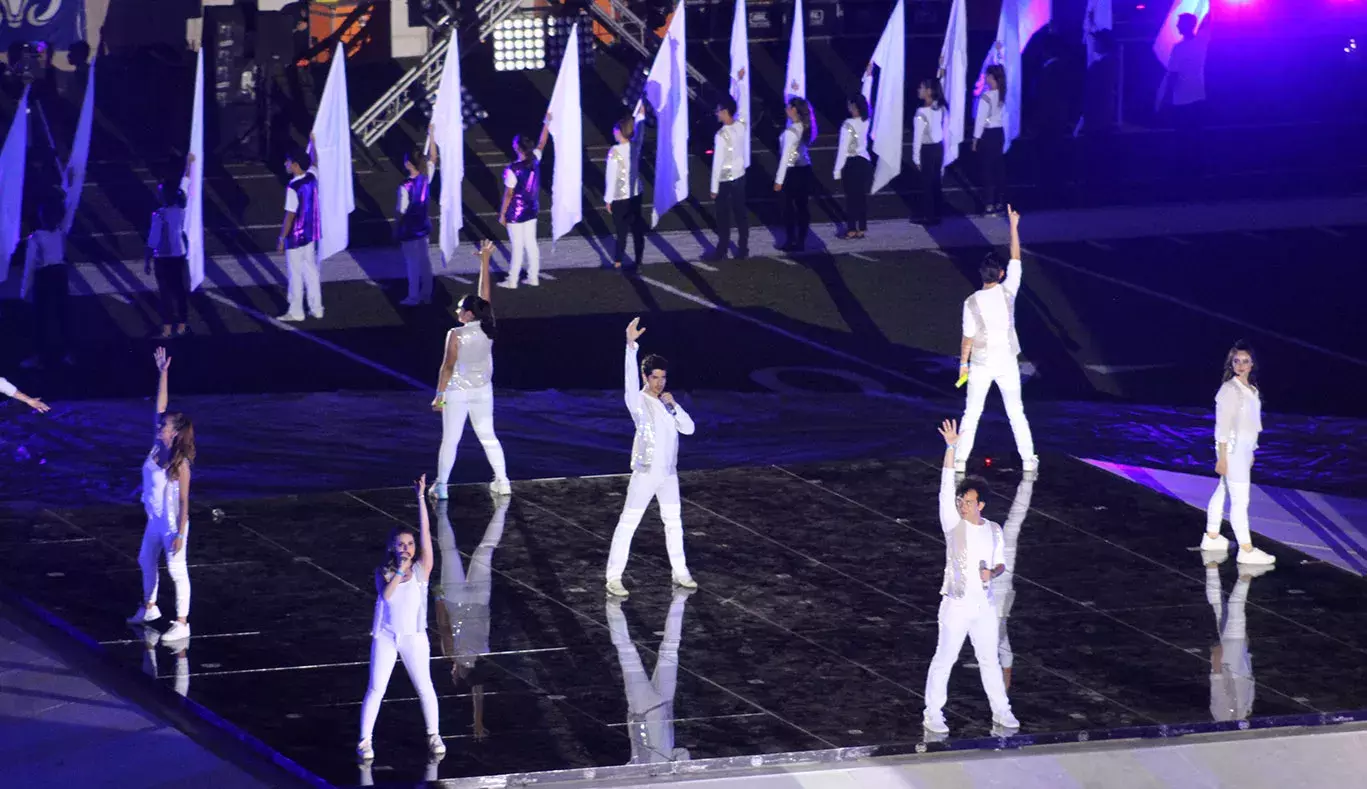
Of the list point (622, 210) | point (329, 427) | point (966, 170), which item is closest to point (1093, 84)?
point (966, 170)

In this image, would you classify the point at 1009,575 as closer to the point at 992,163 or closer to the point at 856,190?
the point at 856,190

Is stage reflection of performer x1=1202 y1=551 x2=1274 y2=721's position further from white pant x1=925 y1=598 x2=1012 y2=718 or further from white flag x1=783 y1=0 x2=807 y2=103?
white flag x1=783 y1=0 x2=807 y2=103

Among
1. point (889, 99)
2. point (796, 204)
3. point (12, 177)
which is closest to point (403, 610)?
point (12, 177)

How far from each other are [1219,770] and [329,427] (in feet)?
32.9

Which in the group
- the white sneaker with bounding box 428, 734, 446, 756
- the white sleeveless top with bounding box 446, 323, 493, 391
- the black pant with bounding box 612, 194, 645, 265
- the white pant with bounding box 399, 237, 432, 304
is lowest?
the white sneaker with bounding box 428, 734, 446, 756

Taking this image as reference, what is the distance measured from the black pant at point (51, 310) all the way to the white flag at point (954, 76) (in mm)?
10461

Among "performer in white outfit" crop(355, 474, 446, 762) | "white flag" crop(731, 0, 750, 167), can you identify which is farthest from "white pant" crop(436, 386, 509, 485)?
"white flag" crop(731, 0, 750, 167)

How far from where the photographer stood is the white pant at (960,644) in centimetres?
1151

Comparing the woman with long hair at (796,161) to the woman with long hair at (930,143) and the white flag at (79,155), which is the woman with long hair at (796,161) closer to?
the woman with long hair at (930,143)

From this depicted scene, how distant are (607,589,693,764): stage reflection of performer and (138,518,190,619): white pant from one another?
2.81 m

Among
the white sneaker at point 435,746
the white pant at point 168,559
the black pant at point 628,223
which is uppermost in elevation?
the black pant at point 628,223

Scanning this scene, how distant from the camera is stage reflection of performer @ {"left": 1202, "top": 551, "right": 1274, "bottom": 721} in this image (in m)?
12.5

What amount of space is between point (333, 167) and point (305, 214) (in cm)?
62

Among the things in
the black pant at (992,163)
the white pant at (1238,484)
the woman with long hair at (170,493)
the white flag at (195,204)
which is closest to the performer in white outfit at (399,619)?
the woman with long hair at (170,493)
